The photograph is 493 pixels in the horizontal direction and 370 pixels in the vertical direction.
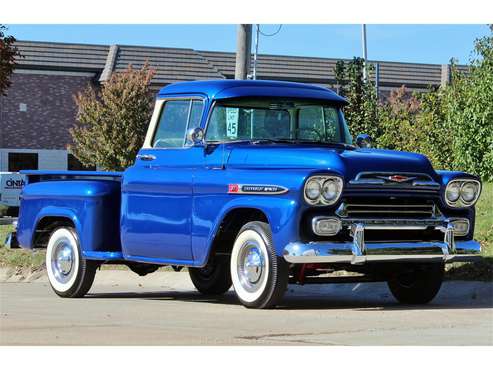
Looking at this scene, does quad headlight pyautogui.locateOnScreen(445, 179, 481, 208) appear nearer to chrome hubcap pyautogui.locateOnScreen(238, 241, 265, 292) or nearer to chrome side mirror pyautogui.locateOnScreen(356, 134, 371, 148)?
chrome side mirror pyautogui.locateOnScreen(356, 134, 371, 148)

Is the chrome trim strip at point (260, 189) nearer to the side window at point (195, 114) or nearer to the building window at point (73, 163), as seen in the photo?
the side window at point (195, 114)

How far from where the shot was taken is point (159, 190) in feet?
37.6

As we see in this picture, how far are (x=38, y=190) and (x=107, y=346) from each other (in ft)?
19.2

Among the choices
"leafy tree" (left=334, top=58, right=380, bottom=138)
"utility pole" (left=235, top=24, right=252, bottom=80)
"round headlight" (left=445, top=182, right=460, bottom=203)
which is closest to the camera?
"round headlight" (left=445, top=182, right=460, bottom=203)

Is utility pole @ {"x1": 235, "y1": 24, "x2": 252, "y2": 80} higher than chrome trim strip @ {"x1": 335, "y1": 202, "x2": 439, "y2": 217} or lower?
higher

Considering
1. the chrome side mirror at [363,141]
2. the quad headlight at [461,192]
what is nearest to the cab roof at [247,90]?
the chrome side mirror at [363,141]

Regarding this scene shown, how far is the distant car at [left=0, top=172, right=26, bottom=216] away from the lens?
125ft

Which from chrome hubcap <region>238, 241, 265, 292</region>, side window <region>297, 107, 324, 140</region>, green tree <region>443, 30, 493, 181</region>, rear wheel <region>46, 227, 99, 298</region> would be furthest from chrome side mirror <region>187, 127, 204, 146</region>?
green tree <region>443, 30, 493, 181</region>

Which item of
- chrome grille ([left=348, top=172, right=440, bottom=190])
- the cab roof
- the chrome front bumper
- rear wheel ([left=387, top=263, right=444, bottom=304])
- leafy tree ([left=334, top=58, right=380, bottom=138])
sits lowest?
rear wheel ([left=387, top=263, right=444, bottom=304])

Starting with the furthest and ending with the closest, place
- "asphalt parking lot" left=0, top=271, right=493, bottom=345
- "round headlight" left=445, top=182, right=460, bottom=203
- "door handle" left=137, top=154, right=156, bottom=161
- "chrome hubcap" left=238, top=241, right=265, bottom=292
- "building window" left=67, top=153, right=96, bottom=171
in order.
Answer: "building window" left=67, top=153, right=96, bottom=171, "door handle" left=137, top=154, right=156, bottom=161, "round headlight" left=445, top=182, right=460, bottom=203, "chrome hubcap" left=238, top=241, right=265, bottom=292, "asphalt parking lot" left=0, top=271, right=493, bottom=345

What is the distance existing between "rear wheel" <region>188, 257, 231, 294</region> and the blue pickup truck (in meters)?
0.03

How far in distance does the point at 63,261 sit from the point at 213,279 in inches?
69.6

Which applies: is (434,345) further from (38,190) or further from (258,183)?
(38,190)

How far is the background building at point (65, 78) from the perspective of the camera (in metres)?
47.0
